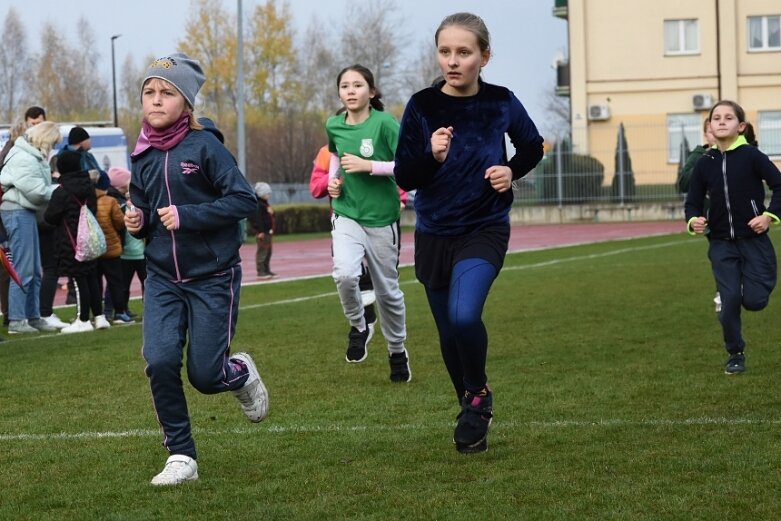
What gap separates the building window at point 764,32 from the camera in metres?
52.0

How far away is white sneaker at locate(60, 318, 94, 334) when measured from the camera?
44.3 ft

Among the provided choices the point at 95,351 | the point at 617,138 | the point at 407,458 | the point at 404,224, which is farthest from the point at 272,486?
the point at 404,224

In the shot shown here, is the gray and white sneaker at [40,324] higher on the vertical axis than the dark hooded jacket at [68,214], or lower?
lower

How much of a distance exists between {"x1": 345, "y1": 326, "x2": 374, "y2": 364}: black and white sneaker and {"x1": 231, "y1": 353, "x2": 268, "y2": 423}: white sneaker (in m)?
3.64

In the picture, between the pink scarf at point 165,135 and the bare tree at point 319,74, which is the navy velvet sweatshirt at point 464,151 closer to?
the pink scarf at point 165,135

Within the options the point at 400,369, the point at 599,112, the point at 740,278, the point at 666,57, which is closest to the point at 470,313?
the point at 400,369

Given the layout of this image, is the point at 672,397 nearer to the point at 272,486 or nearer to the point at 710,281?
the point at 272,486

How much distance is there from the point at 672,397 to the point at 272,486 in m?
3.11

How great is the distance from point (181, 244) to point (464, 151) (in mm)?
1383

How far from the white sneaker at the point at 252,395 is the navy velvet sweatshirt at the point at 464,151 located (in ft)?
3.63

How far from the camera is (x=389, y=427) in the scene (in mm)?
7352

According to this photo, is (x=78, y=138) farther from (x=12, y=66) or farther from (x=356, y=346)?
(x=12, y=66)

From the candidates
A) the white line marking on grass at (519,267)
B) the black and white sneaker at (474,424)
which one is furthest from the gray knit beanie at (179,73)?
the white line marking on grass at (519,267)

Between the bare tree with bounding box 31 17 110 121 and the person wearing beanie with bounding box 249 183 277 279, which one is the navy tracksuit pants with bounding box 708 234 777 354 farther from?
the bare tree with bounding box 31 17 110 121
